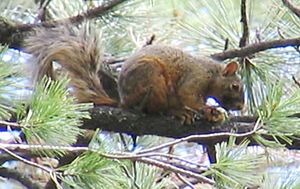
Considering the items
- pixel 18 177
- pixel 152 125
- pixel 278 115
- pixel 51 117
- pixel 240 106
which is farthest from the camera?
pixel 240 106

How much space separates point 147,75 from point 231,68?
0.74 ft

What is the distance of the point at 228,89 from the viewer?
2.15 m

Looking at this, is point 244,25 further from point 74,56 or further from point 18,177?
point 18,177

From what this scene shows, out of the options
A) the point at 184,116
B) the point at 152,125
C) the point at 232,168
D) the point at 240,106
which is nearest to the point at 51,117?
the point at 232,168

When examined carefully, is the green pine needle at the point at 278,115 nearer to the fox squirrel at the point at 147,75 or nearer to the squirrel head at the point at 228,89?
the fox squirrel at the point at 147,75

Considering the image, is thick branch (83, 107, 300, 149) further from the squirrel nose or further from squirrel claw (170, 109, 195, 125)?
the squirrel nose

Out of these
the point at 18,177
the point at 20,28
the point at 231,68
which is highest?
the point at 20,28

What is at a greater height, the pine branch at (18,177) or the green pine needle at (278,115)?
the green pine needle at (278,115)

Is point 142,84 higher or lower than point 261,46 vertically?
lower

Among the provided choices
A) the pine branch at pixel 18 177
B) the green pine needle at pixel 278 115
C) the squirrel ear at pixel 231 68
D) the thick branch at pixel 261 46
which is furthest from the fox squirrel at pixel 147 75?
the green pine needle at pixel 278 115

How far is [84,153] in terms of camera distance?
4.27 ft

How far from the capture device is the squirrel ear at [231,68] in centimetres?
200

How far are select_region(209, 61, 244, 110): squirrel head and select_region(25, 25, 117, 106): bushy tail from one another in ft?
1.06

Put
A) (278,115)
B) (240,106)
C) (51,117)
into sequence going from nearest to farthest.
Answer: (51,117) → (278,115) → (240,106)
